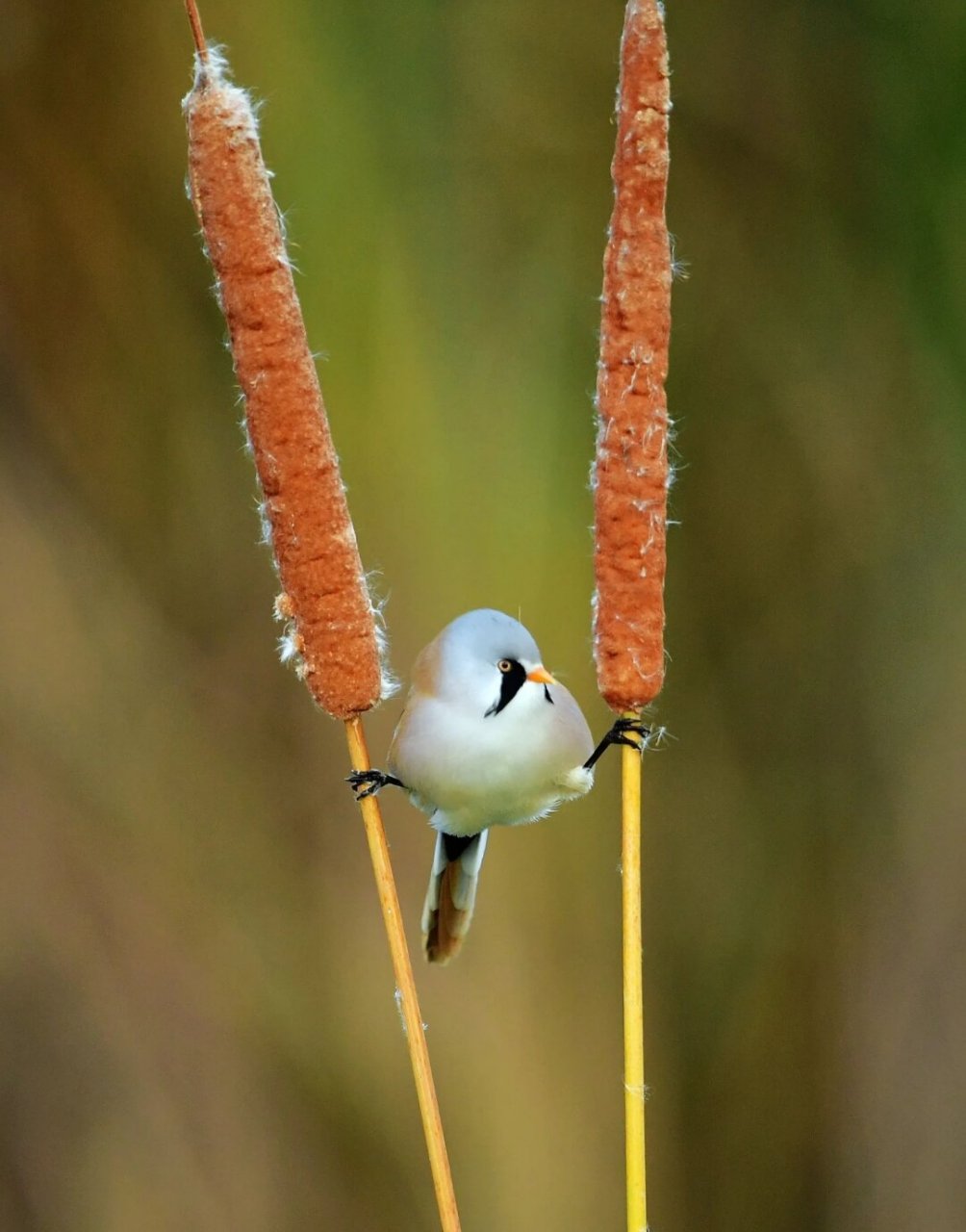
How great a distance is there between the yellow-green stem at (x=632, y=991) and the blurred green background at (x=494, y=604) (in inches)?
31.0

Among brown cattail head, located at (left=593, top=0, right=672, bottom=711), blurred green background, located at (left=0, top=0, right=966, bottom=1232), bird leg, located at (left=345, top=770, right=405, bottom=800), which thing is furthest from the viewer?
blurred green background, located at (left=0, top=0, right=966, bottom=1232)

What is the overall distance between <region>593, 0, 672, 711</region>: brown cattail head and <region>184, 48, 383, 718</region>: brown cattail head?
4.0 inches

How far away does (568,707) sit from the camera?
0.72 m

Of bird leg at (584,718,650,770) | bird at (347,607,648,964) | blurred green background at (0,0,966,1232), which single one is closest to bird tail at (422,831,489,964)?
bird at (347,607,648,964)

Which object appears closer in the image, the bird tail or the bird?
the bird

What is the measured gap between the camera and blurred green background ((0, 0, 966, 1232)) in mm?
1424

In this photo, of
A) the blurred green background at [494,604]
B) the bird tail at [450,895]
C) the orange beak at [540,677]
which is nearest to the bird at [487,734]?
the orange beak at [540,677]

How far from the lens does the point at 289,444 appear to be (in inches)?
22.0

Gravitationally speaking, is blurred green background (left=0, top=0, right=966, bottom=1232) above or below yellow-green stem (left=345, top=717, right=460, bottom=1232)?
above

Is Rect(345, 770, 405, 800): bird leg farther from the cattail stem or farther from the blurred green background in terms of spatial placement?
the blurred green background

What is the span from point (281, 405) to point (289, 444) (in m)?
0.02

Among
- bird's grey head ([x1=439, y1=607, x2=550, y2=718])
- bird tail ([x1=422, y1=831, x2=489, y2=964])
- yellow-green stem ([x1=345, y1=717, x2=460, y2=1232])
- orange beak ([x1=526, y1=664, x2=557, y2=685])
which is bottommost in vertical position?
yellow-green stem ([x1=345, y1=717, x2=460, y2=1232])

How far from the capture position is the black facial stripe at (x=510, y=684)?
0.67m

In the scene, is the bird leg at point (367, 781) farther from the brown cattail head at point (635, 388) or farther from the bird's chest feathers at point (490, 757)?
the brown cattail head at point (635, 388)
